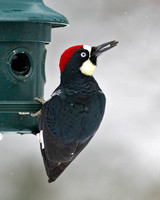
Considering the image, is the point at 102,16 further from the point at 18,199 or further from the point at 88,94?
the point at 88,94

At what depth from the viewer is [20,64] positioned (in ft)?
23.5

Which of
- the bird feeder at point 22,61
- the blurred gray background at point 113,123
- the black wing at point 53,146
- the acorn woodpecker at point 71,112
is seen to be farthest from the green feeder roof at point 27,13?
the blurred gray background at point 113,123

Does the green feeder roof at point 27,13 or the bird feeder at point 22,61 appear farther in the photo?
the bird feeder at point 22,61

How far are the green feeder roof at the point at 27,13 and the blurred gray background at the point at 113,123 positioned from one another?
2.94m

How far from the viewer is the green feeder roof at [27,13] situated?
6.61 m

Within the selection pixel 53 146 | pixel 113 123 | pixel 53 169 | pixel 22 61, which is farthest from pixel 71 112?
pixel 113 123

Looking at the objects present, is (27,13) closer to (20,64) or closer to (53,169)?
(20,64)

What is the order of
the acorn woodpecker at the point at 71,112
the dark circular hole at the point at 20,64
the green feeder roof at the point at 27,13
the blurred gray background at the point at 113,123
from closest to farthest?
1. the green feeder roof at the point at 27,13
2. the acorn woodpecker at the point at 71,112
3. the dark circular hole at the point at 20,64
4. the blurred gray background at the point at 113,123

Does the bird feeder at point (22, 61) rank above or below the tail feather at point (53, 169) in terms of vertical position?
above

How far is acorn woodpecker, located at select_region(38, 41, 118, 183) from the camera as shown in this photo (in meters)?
6.78

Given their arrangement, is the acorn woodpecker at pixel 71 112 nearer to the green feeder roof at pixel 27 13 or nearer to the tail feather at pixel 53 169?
the tail feather at pixel 53 169

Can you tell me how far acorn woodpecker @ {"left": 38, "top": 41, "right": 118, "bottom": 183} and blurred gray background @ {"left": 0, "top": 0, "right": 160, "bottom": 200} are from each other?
2598mm

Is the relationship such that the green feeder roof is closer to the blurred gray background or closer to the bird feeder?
the bird feeder

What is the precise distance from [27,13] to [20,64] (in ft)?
2.01
